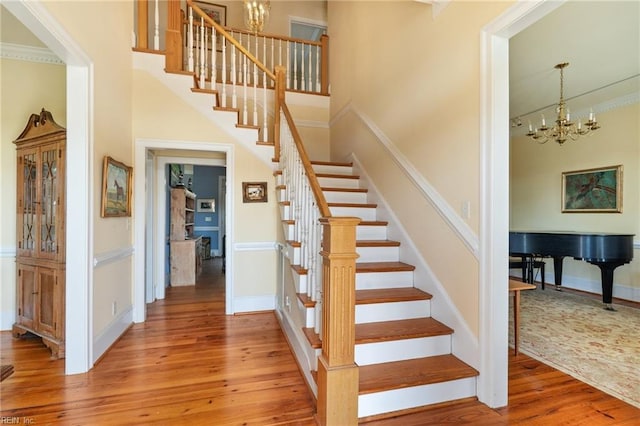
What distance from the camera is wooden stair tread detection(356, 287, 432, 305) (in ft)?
7.39

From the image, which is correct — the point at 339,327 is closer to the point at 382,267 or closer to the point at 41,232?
the point at 382,267

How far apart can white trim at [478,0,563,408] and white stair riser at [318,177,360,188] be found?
6.55 ft

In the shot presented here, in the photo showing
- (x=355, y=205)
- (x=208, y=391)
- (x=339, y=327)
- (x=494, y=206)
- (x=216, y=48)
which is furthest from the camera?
(x=216, y=48)

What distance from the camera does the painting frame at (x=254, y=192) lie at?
3652 mm

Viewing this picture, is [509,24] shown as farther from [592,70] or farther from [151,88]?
[151,88]

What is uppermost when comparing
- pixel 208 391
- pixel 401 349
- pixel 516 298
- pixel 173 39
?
pixel 173 39

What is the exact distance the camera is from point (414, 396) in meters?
1.85

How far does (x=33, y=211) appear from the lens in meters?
2.74

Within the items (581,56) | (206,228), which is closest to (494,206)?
Answer: (581,56)

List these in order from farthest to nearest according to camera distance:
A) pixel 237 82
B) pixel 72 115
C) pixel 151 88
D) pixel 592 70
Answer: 1. pixel 237 82
2. pixel 592 70
3. pixel 151 88
4. pixel 72 115

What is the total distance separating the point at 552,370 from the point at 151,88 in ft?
15.5

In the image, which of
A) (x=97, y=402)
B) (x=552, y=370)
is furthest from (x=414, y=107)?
(x=97, y=402)

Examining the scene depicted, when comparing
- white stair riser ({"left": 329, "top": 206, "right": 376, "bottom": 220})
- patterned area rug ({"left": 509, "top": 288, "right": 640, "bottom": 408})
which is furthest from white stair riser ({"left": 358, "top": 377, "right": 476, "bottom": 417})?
white stair riser ({"left": 329, "top": 206, "right": 376, "bottom": 220})

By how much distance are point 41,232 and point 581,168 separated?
718 cm
